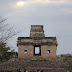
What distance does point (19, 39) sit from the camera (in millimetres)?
26594

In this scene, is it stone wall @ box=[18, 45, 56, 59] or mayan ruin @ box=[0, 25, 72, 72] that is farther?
stone wall @ box=[18, 45, 56, 59]

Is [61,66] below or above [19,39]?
below

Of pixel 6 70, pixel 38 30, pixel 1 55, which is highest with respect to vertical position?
pixel 38 30

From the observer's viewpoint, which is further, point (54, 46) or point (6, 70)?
point (54, 46)

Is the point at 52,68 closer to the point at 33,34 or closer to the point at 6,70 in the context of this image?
the point at 6,70

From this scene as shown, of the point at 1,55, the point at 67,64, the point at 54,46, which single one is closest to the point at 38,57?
the point at 54,46

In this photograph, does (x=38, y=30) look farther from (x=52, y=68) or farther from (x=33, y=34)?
(x=52, y=68)

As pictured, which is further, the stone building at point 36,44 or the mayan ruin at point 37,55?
the stone building at point 36,44

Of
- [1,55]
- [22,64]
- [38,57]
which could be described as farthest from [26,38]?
[1,55]

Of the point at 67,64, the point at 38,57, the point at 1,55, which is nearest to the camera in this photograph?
the point at 67,64

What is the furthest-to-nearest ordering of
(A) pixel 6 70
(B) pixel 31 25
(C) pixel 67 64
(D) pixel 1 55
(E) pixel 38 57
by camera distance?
(D) pixel 1 55 → (B) pixel 31 25 → (E) pixel 38 57 → (C) pixel 67 64 → (A) pixel 6 70

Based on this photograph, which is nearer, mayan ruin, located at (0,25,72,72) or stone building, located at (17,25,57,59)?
mayan ruin, located at (0,25,72,72)

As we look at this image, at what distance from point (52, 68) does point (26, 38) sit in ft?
19.2

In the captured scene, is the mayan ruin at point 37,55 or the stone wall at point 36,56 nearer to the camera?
the mayan ruin at point 37,55
